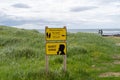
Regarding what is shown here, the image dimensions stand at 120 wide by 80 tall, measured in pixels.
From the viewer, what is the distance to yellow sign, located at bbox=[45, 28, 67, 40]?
1300 centimetres

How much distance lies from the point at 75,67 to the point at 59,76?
3.07 m

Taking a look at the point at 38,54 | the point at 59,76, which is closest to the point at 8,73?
Result: the point at 59,76

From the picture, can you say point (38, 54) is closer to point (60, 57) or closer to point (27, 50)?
point (27, 50)

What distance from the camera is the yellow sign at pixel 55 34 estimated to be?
42.6ft

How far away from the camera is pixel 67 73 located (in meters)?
13.2

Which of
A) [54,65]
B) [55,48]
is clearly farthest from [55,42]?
[54,65]

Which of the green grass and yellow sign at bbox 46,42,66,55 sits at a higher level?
yellow sign at bbox 46,42,66,55

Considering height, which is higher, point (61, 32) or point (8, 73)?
point (61, 32)

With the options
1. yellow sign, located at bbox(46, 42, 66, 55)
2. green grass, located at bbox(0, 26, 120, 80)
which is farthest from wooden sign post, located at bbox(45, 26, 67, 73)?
green grass, located at bbox(0, 26, 120, 80)

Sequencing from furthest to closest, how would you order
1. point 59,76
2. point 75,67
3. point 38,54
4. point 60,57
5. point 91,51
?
1. point 91,51
2. point 38,54
3. point 60,57
4. point 75,67
5. point 59,76

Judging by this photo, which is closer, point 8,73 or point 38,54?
point 8,73

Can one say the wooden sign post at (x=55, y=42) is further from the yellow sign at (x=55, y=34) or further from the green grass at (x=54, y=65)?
the green grass at (x=54, y=65)

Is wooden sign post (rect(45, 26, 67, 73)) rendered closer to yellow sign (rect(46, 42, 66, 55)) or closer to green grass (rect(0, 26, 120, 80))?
yellow sign (rect(46, 42, 66, 55))

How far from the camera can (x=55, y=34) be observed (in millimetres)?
13070
